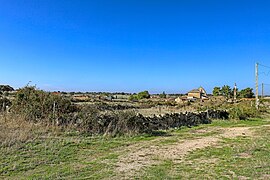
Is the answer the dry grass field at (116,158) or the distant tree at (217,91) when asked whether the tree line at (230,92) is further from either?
the dry grass field at (116,158)

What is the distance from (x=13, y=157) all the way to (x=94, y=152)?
2.26 m

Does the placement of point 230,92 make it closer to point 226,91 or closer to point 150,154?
point 226,91

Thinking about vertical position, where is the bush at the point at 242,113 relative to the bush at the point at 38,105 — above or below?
below

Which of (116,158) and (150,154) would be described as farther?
(150,154)

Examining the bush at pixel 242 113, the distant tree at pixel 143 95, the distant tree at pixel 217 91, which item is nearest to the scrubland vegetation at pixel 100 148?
the bush at pixel 242 113

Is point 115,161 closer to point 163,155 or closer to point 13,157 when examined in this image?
point 163,155

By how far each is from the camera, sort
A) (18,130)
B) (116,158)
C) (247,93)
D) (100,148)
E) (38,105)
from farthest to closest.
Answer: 1. (247,93)
2. (38,105)
3. (18,130)
4. (100,148)
5. (116,158)

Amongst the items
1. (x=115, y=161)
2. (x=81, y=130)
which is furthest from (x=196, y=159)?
(x=81, y=130)

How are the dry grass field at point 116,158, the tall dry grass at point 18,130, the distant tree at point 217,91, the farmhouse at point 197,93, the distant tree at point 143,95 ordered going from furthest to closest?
the farmhouse at point 197,93, the distant tree at point 143,95, the distant tree at point 217,91, the tall dry grass at point 18,130, the dry grass field at point 116,158

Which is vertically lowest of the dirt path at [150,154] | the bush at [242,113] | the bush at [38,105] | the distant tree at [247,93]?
the dirt path at [150,154]

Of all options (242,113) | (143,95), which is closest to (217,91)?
(143,95)

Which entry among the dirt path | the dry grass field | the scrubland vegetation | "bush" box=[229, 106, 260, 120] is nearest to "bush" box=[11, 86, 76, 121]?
the scrubland vegetation

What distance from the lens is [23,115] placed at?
1181 centimetres

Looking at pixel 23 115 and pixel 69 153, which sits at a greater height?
pixel 23 115
